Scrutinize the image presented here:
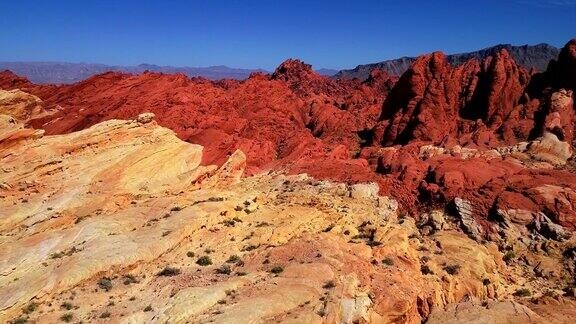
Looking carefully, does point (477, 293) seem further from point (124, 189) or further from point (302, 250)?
point (124, 189)

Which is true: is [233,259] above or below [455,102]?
below

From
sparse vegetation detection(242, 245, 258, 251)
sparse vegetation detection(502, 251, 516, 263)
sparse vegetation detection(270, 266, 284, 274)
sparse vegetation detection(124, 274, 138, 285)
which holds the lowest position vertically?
sparse vegetation detection(502, 251, 516, 263)

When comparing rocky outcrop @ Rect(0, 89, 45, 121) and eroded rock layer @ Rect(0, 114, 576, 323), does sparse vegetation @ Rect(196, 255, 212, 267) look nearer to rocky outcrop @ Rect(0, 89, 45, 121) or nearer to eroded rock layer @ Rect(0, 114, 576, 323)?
eroded rock layer @ Rect(0, 114, 576, 323)

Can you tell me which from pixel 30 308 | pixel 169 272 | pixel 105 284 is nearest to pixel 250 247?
pixel 169 272

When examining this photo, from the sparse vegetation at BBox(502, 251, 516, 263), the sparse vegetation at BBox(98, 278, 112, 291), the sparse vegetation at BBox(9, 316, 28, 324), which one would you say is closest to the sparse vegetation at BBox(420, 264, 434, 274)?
the sparse vegetation at BBox(502, 251, 516, 263)

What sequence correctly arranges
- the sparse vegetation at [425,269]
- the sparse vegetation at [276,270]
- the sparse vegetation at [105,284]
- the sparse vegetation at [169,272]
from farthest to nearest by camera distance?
the sparse vegetation at [425,269], the sparse vegetation at [169,272], the sparse vegetation at [276,270], the sparse vegetation at [105,284]

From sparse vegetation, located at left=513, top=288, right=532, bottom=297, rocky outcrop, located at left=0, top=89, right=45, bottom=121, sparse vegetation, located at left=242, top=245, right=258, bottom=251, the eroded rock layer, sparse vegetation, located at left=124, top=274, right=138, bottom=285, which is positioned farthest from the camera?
rocky outcrop, located at left=0, top=89, right=45, bottom=121

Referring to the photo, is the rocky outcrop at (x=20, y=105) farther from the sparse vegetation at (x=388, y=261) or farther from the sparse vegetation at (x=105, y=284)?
the sparse vegetation at (x=388, y=261)

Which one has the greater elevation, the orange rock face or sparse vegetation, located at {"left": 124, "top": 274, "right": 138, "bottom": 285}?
the orange rock face

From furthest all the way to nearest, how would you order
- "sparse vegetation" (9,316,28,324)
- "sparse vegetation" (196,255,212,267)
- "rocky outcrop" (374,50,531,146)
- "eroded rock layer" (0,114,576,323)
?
"rocky outcrop" (374,50,531,146)
"sparse vegetation" (196,255,212,267)
"eroded rock layer" (0,114,576,323)
"sparse vegetation" (9,316,28,324)

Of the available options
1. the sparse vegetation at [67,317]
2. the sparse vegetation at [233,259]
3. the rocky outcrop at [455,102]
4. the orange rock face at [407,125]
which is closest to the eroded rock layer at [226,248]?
the sparse vegetation at [233,259]

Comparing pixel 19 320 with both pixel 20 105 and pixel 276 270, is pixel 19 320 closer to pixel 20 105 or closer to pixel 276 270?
pixel 276 270

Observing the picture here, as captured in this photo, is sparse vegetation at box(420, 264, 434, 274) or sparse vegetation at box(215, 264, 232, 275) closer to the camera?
sparse vegetation at box(215, 264, 232, 275)
